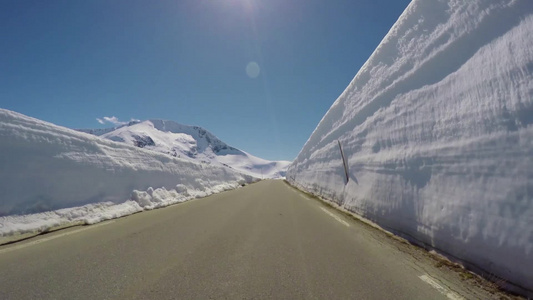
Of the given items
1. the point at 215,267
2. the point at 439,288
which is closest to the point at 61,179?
the point at 215,267

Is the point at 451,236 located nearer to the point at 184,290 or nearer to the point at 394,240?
the point at 394,240

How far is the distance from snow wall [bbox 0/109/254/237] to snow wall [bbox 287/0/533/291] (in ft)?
26.1

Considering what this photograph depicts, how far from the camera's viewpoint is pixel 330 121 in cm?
1630

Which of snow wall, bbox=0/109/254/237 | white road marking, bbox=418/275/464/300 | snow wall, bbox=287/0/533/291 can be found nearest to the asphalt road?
white road marking, bbox=418/275/464/300

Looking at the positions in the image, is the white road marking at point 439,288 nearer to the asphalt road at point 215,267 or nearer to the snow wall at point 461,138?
the asphalt road at point 215,267

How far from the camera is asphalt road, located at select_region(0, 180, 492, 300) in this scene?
8.56 ft

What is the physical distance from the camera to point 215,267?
3279 mm

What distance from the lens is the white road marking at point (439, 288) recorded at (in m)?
2.57

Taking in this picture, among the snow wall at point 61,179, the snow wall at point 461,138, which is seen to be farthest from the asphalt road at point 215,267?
the snow wall at point 61,179

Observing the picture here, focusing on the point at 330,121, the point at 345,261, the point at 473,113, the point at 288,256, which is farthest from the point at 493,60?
the point at 330,121

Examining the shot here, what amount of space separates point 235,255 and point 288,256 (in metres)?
0.82

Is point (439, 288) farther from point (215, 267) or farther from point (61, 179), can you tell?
point (61, 179)

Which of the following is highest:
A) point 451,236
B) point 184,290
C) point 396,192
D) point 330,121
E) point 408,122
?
point 330,121

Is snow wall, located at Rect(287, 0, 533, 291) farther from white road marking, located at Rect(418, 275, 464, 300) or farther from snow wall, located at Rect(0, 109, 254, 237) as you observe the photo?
snow wall, located at Rect(0, 109, 254, 237)
